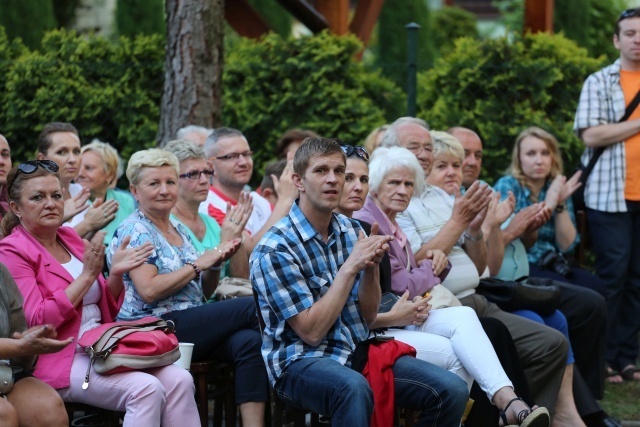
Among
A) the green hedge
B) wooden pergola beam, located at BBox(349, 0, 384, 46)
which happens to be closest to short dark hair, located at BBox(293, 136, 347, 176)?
the green hedge

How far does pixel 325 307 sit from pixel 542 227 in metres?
3.17

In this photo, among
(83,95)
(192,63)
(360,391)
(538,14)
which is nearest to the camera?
(360,391)

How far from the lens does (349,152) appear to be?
5.97 m

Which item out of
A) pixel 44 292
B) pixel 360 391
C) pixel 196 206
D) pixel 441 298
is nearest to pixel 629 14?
pixel 441 298

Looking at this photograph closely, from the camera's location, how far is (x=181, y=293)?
5.67 metres

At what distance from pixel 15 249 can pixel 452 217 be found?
8.01 feet

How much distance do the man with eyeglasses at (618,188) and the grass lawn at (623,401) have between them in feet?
0.40

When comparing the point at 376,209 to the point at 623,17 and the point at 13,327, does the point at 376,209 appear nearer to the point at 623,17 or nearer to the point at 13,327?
the point at 13,327

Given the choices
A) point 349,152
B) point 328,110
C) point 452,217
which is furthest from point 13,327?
point 328,110

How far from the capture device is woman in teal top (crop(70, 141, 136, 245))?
7.12 metres

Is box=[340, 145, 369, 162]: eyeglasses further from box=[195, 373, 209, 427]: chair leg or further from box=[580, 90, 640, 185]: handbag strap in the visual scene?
box=[580, 90, 640, 185]: handbag strap

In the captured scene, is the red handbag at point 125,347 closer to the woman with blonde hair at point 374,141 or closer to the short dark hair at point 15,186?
the short dark hair at point 15,186

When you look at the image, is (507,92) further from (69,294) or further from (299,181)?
(69,294)

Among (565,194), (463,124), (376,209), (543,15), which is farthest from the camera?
(543,15)
